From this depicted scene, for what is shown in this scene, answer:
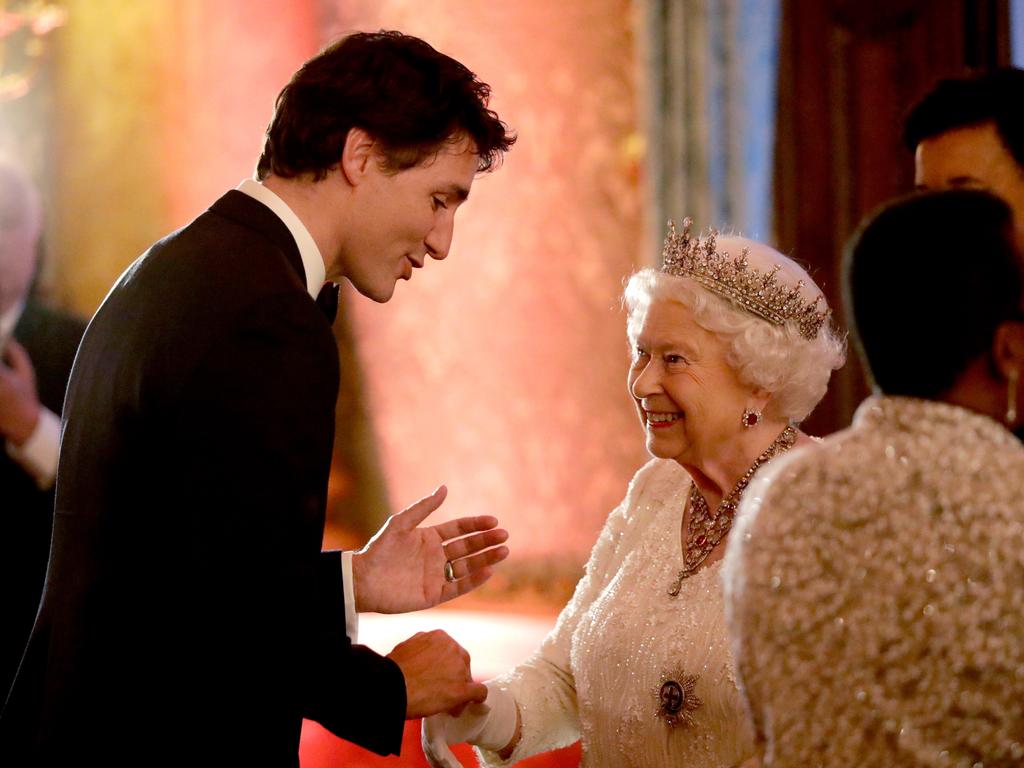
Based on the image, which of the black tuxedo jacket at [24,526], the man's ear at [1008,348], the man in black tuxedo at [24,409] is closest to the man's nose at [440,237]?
the man's ear at [1008,348]

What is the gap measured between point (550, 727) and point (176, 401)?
1.12 metres

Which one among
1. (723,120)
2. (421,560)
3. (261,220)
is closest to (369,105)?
(261,220)

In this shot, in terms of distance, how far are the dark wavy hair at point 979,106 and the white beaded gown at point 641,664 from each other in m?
0.87

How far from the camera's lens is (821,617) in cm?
119

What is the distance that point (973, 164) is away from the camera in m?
1.96

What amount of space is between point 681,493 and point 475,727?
64cm

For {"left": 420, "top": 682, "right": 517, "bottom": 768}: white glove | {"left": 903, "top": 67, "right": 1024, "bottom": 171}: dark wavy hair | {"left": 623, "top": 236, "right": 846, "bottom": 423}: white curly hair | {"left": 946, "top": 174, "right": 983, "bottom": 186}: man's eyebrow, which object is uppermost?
{"left": 903, "top": 67, "right": 1024, "bottom": 171}: dark wavy hair

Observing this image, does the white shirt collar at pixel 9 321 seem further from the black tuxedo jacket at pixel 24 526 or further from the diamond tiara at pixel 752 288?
the diamond tiara at pixel 752 288

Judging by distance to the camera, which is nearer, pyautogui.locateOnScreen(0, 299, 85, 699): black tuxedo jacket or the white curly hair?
the white curly hair

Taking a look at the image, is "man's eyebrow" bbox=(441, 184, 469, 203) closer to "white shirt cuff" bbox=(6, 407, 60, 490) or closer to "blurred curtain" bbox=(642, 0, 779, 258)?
"blurred curtain" bbox=(642, 0, 779, 258)

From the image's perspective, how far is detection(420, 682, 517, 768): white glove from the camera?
7.18 feet

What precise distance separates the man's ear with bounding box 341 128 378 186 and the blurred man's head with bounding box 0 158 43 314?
3.45m

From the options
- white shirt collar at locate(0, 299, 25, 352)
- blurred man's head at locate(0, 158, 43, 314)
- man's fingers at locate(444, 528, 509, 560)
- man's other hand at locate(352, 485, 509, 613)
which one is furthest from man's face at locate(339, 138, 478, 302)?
blurred man's head at locate(0, 158, 43, 314)

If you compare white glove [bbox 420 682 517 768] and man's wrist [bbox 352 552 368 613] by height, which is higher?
man's wrist [bbox 352 552 368 613]
